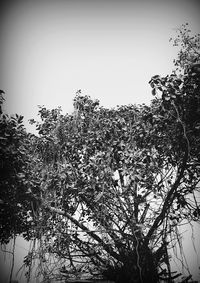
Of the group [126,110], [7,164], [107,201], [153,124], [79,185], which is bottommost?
[107,201]

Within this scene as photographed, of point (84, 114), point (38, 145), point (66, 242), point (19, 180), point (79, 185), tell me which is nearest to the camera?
point (19, 180)

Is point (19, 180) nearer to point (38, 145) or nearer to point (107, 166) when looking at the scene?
Result: point (38, 145)

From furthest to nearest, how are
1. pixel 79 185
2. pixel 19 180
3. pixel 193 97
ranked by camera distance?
pixel 79 185
pixel 19 180
pixel 193 97

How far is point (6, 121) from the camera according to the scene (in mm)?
4348

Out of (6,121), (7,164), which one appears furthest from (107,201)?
(6,121)

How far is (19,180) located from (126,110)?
346 centimetres

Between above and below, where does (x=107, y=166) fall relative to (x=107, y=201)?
above

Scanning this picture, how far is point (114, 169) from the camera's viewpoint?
486 centimetres

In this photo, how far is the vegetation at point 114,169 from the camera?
4.31 metres

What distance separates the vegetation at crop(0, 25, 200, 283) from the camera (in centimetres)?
431

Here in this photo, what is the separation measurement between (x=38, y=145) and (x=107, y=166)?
195 centimetres

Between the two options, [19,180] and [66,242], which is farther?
[66,242]

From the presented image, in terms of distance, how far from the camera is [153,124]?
15.3 feet

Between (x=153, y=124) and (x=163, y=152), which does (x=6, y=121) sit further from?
(x=163, y=152)
